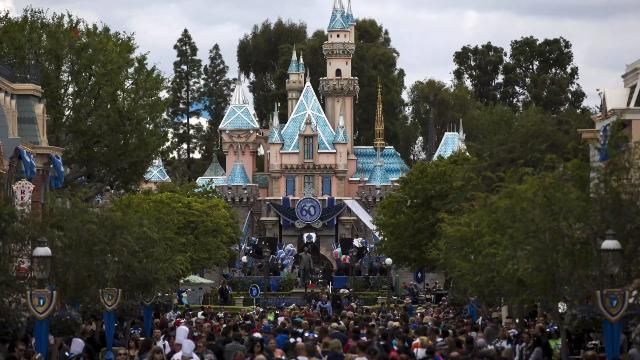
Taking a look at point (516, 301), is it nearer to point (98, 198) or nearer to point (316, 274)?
point (98, 198)

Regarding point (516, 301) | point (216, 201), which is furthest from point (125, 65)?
point (516, 301)

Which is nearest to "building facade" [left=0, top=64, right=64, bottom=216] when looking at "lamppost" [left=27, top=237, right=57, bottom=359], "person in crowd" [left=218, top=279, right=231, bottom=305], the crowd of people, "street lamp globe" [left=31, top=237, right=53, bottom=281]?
the crowd of people

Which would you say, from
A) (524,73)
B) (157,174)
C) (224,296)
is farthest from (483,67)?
(224,296)

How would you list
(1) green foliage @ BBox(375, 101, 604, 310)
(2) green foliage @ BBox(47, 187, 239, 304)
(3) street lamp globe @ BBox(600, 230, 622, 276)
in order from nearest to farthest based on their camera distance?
1. (3) street lamp globe @ BBox(600, 230, 622, 276)
2. (1) green foliage @ BBox(375, 101, 604, 310)
3. (2) green foliage @ BBox(47, 187, 239, 304)

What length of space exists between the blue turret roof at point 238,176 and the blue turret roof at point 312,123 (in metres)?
3.39

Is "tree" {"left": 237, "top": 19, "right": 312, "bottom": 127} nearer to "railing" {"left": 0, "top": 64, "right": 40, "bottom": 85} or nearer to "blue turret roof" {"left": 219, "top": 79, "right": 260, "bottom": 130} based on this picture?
"blue turret roof" {"left": 219, "top": 79, "right": 260, "bottom": 130}

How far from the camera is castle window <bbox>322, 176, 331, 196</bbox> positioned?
14525 cm

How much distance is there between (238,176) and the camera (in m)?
146

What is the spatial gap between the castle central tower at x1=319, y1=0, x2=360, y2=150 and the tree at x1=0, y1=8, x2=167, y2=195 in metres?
69.1

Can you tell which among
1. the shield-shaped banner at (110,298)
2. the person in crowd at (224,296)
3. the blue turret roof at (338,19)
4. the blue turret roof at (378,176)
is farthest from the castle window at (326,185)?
the shield-shaped banner at (110,298)

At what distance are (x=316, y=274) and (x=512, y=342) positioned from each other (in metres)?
76.9

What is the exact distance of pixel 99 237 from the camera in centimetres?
5141

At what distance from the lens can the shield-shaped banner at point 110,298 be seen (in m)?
47.5

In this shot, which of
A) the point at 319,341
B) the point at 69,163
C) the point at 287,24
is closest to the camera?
the point at 319,341
